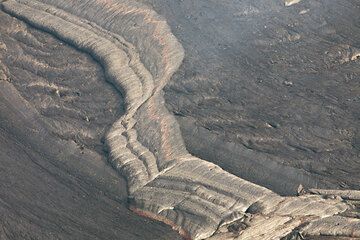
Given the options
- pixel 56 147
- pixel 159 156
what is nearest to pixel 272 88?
pixel 159 156

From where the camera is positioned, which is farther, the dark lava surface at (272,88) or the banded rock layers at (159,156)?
the dark lava surface at (272,88)

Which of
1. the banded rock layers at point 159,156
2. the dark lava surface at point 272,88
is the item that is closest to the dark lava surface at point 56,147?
the banded rock layers at point 159,156

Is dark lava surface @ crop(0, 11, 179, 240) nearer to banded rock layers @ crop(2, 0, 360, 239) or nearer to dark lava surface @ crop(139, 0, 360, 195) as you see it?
banded rock layers @ crop(2, 0, 360, 239)

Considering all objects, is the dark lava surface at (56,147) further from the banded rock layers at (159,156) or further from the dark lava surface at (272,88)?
the dark lava surface at (272,88)

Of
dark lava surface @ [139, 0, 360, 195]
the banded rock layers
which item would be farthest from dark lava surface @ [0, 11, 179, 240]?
dark lava surface @ [139, 0, 360, 195]

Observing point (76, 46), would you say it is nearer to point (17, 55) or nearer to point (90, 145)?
point (17, 55)

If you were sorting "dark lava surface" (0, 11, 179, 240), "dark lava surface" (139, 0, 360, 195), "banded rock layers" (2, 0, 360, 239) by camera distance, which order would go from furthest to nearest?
"dark lava surface" (139, 0, 360, 195)
"dark lava surface" (0, 11, 179, 240)
"banded rock layers" (2, 0, 360, 239)
